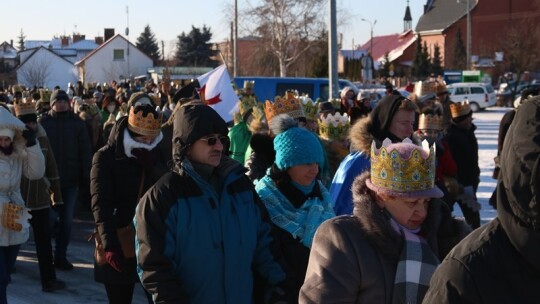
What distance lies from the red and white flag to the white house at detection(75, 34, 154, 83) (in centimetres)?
7282

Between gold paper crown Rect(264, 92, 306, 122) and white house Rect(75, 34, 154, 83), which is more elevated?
white house Rect(75, 34, 154, 83)

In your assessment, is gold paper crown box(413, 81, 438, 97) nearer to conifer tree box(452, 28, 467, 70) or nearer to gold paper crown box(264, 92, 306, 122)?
gold paper crown box(264, 92, 306, 122)

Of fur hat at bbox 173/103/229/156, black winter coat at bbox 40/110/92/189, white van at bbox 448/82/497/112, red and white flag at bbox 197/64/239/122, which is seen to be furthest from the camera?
white van at bbox 448/82/497/112

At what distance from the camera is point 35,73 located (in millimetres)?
71812

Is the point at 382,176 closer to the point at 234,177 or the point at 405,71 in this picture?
the point at 234,177

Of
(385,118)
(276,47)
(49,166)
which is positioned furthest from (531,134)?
(276,47)

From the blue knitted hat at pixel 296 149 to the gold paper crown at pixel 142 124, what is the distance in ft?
4.10

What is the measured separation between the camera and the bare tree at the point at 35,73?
6738 centimetres

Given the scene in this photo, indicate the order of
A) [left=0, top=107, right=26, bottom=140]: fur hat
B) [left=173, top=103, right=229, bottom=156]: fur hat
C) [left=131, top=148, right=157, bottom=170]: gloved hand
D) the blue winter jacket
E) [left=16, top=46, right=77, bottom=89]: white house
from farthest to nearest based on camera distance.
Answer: [left=16, top=46, right=77, bottom=89]: white house, [left=0, top=107, right=26, bottom=140]: fur hat, [left=131, top=148, right=157, bottom=170]: gloved hand, [left=173, top=103, right=229, bottom=156]: fur hat, the blue winter jacket

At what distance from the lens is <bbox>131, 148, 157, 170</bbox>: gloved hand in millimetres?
5898

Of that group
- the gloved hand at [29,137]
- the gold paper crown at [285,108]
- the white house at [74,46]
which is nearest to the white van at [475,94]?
the gold paper crown at [285,108]

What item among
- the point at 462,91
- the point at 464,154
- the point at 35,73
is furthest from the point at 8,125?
the point at 35,73

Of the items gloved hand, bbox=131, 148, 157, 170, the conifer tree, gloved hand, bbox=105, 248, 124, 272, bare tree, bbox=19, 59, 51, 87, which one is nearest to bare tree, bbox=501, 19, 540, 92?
the conifer tree

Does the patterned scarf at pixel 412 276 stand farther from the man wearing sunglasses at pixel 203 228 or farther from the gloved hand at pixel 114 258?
the gloved hand at pixel 114 258
